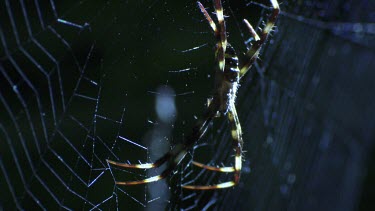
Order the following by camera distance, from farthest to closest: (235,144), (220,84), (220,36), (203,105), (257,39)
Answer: (203,105)
(235,144)
(257,39)
(220,84)
(220,36)

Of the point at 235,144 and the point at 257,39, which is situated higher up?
the point at 257,39

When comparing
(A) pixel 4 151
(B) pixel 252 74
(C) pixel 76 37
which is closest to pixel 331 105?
(B) pixel 252 74

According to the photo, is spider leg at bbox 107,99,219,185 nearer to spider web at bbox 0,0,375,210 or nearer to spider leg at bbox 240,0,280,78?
spider leg at bbox 240,0,280,78

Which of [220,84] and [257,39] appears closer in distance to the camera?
[220,84]

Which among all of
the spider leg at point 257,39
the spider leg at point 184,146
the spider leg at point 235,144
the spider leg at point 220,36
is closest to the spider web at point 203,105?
the spider leg at point 235,144

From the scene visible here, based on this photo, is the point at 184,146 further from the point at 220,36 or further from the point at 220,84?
the point at 220,36

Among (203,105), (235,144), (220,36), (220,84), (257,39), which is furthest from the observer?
(203,105)

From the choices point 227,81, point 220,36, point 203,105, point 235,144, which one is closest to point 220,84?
point 227,81

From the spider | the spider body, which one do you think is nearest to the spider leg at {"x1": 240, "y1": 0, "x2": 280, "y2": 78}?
the spider

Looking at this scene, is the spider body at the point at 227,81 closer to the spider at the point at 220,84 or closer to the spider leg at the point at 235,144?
the spider at the point at 220,84
